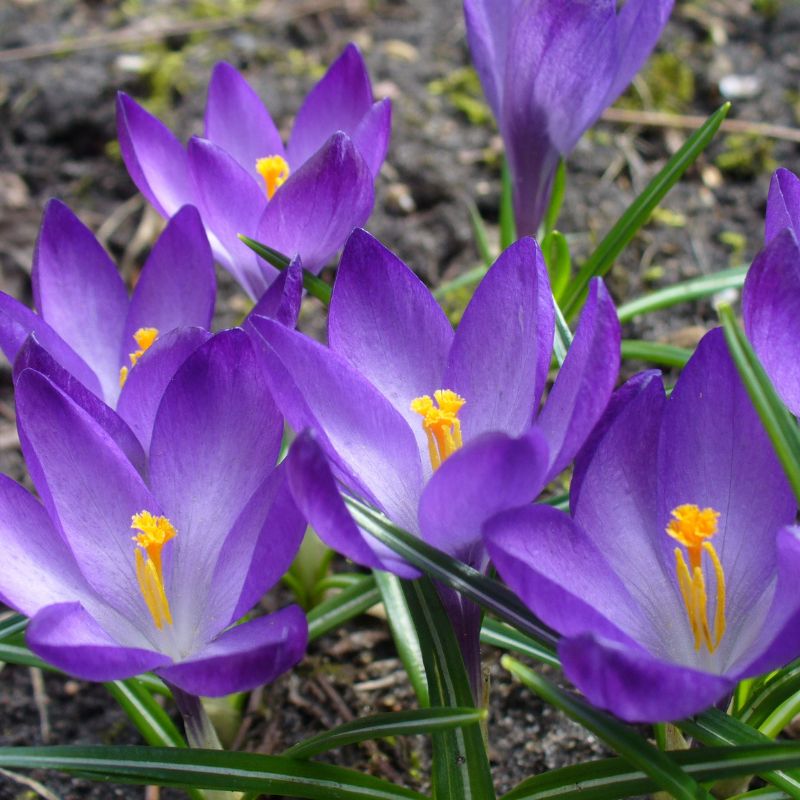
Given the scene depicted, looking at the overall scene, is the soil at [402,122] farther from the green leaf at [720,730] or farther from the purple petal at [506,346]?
the green leaf at [720,730]

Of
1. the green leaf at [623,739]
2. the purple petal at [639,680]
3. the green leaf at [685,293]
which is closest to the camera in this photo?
the purple petal at [639,680]

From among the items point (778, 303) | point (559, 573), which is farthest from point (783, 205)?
point (559, 573)

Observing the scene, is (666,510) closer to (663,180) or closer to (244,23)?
(663,180)

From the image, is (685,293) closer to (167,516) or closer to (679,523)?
(679,523)

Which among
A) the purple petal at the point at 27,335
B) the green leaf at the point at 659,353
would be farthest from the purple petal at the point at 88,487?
the green leaf at the point at 659,353

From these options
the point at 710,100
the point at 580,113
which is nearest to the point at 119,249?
the point at 580,113
